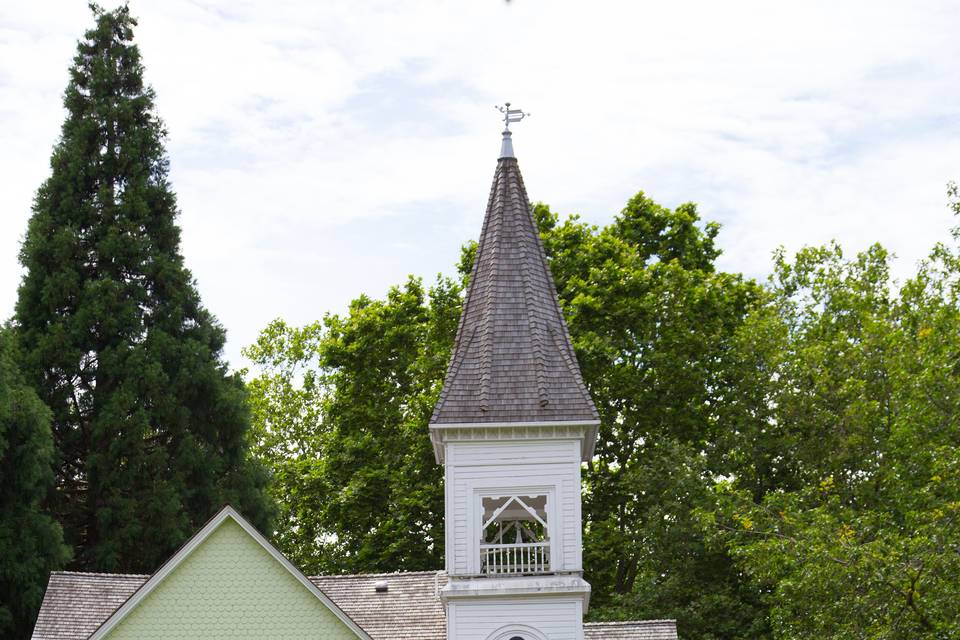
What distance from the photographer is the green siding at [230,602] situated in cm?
2842

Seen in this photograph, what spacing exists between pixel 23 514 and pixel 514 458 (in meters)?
15.2

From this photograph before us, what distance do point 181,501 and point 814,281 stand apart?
2161 cm

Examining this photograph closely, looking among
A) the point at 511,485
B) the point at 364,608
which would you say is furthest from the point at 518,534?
the point at 364,608

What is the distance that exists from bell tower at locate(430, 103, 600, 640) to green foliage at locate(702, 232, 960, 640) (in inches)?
241

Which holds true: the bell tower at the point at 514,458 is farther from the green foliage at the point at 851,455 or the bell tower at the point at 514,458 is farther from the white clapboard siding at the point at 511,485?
the green foliage at the point at 851,455

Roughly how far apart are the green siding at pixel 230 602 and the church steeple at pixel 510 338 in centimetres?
525

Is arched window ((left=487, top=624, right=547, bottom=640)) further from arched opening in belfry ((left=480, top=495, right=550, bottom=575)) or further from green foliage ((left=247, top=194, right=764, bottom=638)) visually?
green foliage ((left=247, top=194, right=764, bottom=638))

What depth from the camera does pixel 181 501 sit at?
40719mm

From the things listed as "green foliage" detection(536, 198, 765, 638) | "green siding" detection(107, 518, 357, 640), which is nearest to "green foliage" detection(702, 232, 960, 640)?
"green foliage" detection(536, 198, 765, 638)

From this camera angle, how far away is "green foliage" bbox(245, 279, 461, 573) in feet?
138

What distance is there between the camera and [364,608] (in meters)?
31.0

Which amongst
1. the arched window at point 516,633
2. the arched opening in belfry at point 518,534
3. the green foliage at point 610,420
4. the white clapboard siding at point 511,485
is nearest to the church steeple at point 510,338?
the white clapboard siding at point 511,485

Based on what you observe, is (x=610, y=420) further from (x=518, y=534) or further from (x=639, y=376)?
(x=518, y=534)

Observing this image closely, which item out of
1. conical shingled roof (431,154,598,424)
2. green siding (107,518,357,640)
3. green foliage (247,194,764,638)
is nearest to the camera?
conical shingled roof (431,154,598,424)
